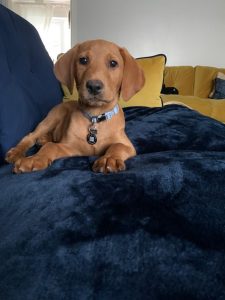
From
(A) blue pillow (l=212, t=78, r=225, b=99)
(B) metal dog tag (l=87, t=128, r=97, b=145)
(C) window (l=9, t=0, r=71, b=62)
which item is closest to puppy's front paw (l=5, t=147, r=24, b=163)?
(B) metal dog tag (l=87, t=128, r=97, b=145)

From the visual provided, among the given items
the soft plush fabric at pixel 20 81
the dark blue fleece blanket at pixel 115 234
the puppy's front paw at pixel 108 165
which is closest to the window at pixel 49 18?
the soft plush fabric at pixel 20 81

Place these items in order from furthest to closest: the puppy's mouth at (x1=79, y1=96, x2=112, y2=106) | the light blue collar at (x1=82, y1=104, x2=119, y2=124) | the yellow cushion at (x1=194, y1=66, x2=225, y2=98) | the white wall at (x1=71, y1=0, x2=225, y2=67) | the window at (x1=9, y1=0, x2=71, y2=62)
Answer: the window at (x1=9, y1=0, x2=71, y2=62), the white wall at (x1=71, y1=0, x2=225, y2=67), the yellow cushion at (x1=194, y1=66, x2=225, y2=98), the light blue collar at (x1=82, y1=104, x2=119, y2=124), the puppy's mouth at (x1=79, y1=96, x2=112, y2=106)

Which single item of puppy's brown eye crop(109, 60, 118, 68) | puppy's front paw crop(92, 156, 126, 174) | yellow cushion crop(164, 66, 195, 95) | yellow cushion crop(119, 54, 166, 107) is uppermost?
puppy's brown eye crop(109, 60, 118, 68)

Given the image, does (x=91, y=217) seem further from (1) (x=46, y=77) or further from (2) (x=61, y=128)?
(1) (x=46, y=77)

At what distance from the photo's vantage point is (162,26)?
508 centimetres

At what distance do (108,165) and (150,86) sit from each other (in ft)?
4.13

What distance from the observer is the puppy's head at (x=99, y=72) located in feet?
4.08

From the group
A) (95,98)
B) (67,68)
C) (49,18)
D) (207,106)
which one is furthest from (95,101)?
(49,18)

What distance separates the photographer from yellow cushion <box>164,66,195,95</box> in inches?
187

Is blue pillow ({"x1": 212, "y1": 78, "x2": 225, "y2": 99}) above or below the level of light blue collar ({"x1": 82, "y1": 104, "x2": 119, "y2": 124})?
below

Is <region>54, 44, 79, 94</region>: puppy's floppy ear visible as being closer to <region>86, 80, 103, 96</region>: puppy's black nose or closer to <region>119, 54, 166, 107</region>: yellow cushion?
<region>86, 80, 103, 96</region>: puppy's black nose

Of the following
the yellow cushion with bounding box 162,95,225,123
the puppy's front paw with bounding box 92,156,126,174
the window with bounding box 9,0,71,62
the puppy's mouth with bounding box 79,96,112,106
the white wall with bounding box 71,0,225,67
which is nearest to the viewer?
the puppy's front paw with bounding box 92,156,126,174

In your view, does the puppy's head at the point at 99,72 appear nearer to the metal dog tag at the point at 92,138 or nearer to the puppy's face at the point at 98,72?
the puppy's face at the point at 98,72

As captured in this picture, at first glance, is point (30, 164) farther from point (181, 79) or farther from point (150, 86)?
point (181, 79)
